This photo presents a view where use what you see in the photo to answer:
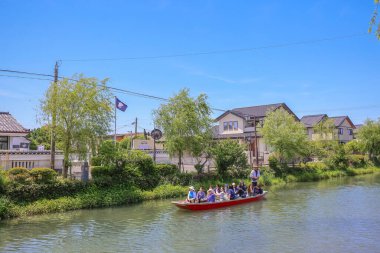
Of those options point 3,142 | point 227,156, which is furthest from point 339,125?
point 3,142

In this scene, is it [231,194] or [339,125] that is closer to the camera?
[231,194]

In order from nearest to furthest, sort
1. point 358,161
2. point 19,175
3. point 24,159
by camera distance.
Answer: point 19,175 < point 24,159 < point 358,161

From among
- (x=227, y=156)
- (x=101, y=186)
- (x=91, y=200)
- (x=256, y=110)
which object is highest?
(x=256, y=110)

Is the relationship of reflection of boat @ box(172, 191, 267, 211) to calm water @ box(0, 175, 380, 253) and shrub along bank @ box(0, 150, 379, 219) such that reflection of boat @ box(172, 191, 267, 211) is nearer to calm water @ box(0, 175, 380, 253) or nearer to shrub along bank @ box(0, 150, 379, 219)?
calm water @ box(0, 175, 380, 253)

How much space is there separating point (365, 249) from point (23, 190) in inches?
710

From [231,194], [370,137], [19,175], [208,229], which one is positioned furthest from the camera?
[370,137]

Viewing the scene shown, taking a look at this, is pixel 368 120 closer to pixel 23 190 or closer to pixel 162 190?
pixel 162 190

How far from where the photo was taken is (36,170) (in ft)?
75.2

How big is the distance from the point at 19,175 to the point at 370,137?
163 feet

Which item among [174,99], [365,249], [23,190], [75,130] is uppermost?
[174,99]

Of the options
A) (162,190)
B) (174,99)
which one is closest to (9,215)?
(162,190)

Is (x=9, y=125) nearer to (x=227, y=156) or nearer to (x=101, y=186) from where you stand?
(x=101, y=186)

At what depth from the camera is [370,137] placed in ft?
184

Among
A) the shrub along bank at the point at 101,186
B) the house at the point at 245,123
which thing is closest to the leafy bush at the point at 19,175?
the shrub along bank at the point at 101,186
